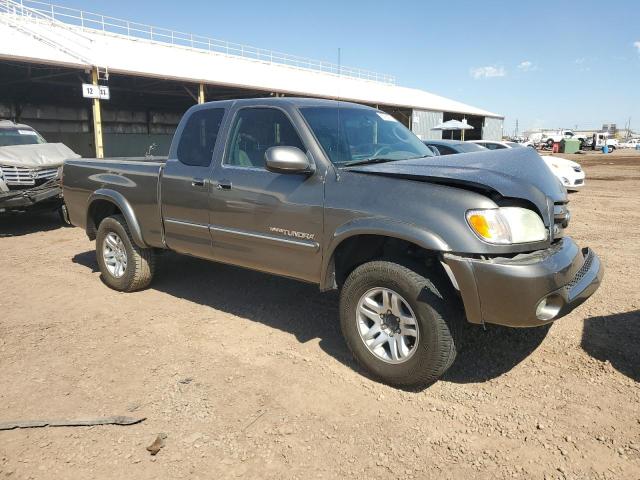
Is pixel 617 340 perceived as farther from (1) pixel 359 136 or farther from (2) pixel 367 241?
(1) pixel 359 136

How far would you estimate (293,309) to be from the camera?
4758 mm

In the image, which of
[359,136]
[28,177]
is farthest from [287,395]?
[28,177]

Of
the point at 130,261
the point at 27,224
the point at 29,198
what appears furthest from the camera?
the point at 27,224

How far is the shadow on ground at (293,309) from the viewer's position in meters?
3.63

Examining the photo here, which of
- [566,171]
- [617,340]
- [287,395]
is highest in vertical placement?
[566,171]

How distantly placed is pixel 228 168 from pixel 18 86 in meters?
25.4

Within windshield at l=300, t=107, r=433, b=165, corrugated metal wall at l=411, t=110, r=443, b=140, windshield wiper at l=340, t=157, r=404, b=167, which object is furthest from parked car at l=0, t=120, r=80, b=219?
corrugated metal wall at l=411, t=110, r=443, b=140

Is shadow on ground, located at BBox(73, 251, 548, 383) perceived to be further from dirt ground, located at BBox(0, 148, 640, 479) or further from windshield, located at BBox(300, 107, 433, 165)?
windshield, located at BBox(300, 107, 433, 165)

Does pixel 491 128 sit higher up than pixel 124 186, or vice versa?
pixel 491 128

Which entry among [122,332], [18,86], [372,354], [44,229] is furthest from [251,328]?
[18,86]

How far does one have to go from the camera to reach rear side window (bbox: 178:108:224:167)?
441 centimetres

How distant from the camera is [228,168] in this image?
4141mm

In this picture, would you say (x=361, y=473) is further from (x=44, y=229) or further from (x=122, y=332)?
(x=44, y=229)

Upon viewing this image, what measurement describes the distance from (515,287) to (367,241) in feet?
3.56
